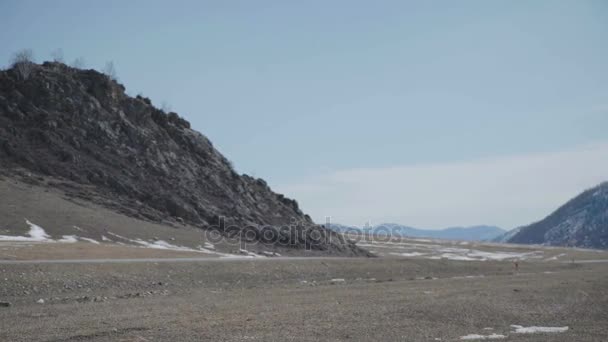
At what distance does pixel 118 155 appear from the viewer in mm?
88812

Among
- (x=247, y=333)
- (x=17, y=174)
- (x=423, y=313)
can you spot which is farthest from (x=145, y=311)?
(x=17, y=174)

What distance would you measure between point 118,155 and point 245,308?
67335 mm

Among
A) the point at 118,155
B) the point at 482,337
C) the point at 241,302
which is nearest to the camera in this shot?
the point at 482,337

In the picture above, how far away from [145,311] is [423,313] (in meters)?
13.3

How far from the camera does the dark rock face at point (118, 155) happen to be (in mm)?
82750

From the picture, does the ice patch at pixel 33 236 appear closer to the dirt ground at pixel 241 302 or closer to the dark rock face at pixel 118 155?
the dirt ground at pixel 241 302

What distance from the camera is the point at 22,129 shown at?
8431cm

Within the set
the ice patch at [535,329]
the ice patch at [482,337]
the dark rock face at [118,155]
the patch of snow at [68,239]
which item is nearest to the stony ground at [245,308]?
the ice patch at [482,337]

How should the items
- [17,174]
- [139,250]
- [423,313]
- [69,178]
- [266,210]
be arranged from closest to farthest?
1. [423,313]
2. [139,250]
3. [17,174]
4. [69,178]
5. [266,210]

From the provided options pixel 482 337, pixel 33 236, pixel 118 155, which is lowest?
pixel 482 337

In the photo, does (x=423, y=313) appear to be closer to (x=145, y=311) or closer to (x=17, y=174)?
(x=145, y=311)

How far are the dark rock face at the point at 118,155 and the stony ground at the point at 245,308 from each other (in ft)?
131

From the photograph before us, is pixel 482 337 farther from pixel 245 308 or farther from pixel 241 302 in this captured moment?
pixel 241 302

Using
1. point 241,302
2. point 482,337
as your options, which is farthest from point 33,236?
point 482,337
